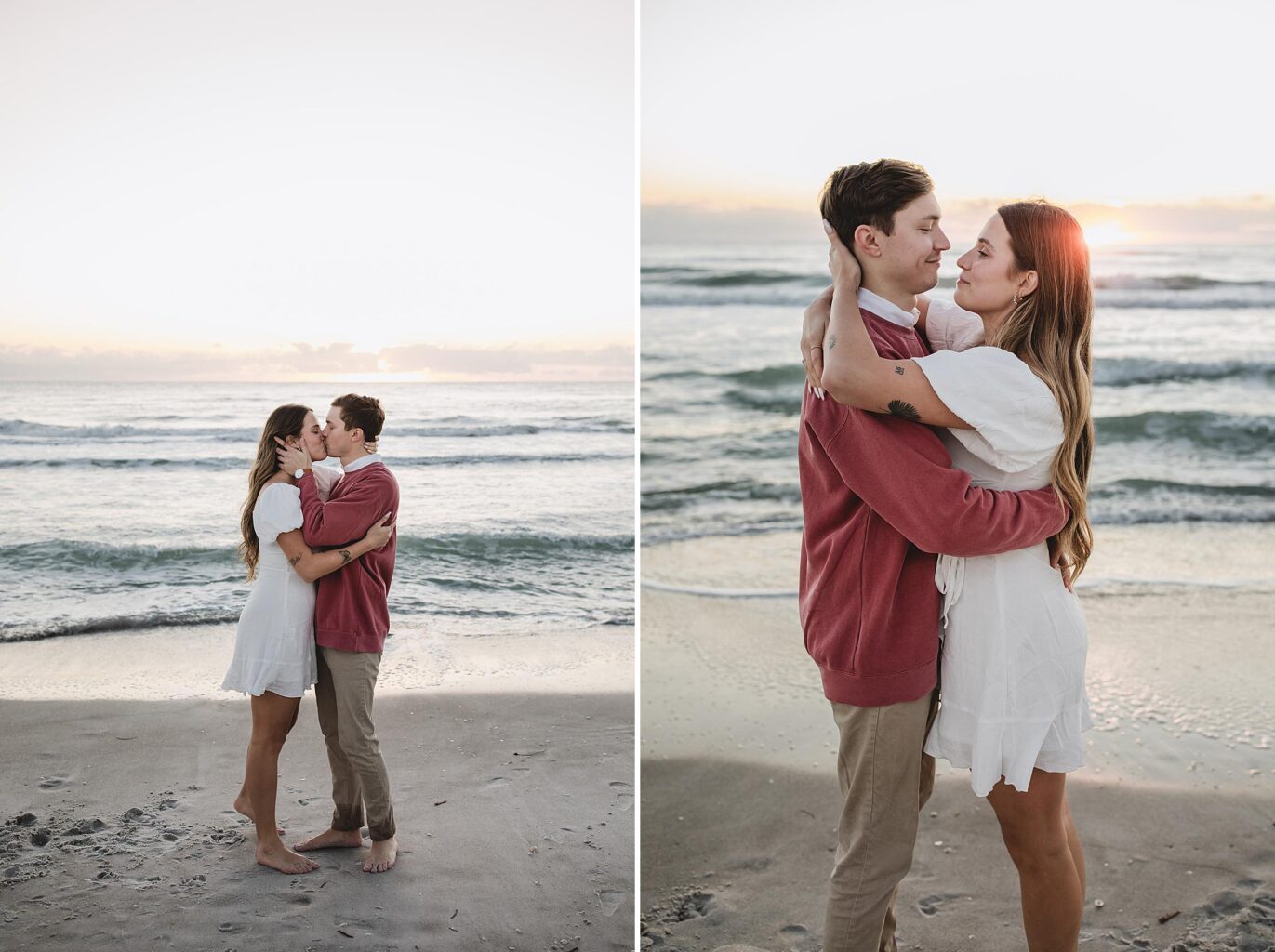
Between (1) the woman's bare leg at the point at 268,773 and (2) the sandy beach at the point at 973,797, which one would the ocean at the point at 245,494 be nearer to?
(2) the sandy beach at the point at 973,797

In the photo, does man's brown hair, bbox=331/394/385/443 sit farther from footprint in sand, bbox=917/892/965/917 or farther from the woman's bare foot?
footprint in sand, bbox=917/892/965/917

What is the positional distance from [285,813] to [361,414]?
3.40 feet

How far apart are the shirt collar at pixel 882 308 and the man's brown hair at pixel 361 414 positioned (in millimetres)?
1172

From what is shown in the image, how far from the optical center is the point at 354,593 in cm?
245

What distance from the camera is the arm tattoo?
5.09 feet

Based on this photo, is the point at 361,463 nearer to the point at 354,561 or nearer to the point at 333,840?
the point at 354,561

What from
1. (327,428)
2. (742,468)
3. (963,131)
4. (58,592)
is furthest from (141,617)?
(963,131)

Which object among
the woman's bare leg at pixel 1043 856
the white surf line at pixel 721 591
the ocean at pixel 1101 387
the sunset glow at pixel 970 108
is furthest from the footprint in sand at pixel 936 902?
the sunset glow at pixel 970 108

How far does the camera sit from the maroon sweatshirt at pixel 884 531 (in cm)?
155

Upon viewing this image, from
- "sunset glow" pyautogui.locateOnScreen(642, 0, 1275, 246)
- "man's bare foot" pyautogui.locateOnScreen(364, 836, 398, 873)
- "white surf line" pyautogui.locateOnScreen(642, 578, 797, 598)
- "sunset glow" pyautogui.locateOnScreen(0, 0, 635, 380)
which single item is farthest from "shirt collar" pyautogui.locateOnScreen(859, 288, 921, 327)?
"sunset glow" pyautogui.locateOnScreen(642, 0, 1275, 246)

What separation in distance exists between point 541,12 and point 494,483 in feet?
9.46

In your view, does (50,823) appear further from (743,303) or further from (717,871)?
(743,303)

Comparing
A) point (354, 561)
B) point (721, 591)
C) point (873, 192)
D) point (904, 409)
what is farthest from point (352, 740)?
point (721, 591)

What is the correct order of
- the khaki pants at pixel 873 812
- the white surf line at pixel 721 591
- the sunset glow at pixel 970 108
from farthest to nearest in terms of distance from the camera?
the sunset glow at pixel 970 108 → the white surf line at pixel 721 591 → the khaki pants at pixel 873 812
